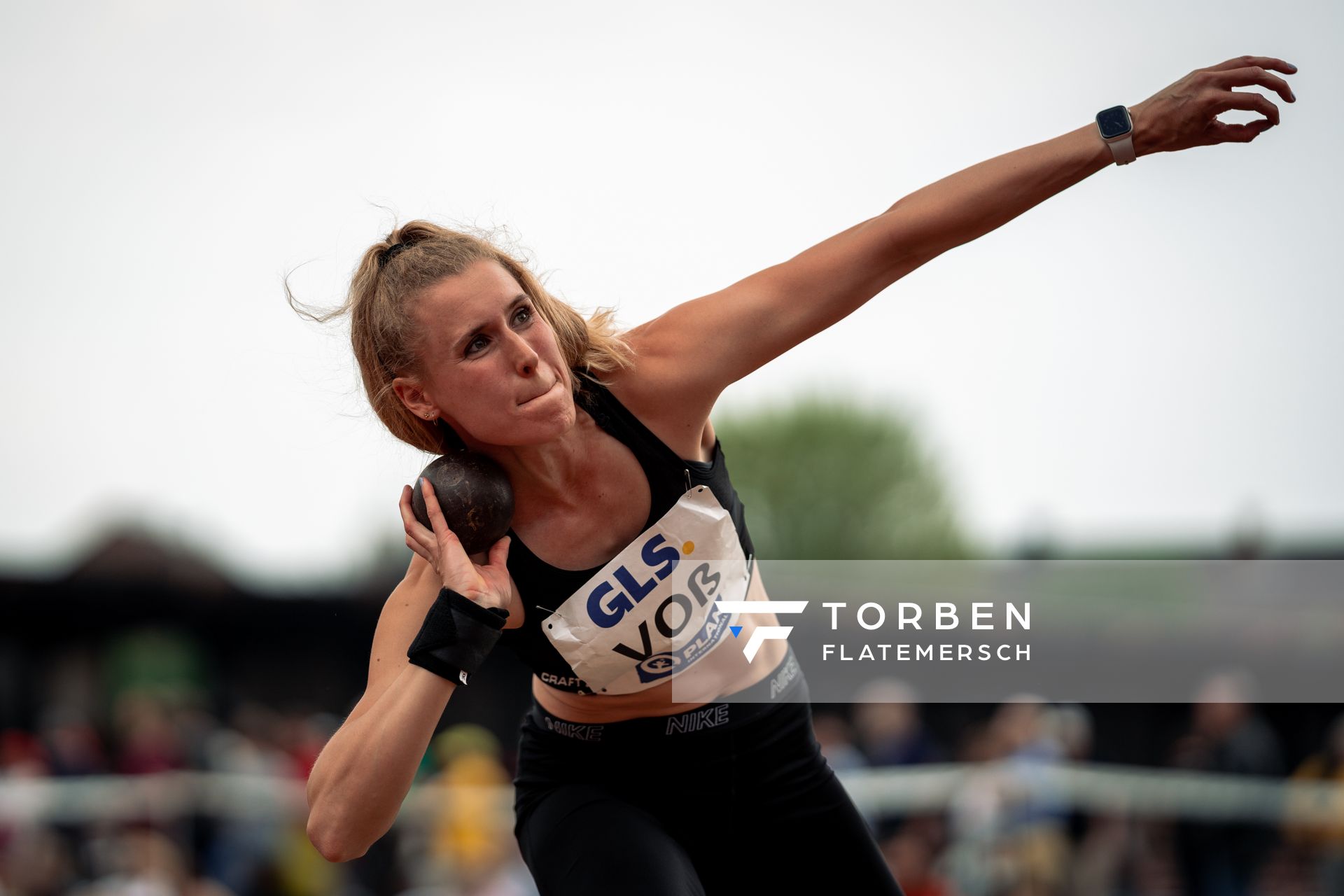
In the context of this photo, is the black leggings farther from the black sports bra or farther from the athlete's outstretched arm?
the athlete's outstretched arm

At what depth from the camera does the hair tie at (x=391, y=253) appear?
338 cm

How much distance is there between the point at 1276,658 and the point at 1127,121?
11.1 meters

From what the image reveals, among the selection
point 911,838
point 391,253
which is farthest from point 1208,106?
point 911,838

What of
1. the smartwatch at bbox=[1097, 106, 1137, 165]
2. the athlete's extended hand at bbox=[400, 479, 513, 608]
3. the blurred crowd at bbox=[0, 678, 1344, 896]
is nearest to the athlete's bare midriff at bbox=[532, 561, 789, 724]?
the athlete's extended hand at bbox=[400, 479, 513, 608]

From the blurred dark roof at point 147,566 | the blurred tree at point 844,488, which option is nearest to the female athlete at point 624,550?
the blurred dark roof at point 147,566

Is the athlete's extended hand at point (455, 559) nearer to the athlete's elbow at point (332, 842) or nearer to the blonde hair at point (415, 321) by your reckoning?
the blonde hair at point (415, 321)

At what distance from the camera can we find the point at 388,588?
1565 cm

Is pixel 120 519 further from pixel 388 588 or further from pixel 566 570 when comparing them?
pixel 566 570

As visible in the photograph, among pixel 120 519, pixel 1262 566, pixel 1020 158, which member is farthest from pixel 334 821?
pixel 120 519

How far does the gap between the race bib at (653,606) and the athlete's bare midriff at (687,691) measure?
0.14ft

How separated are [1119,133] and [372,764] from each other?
248cm

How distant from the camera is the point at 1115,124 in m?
3.19

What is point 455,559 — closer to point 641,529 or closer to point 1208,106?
point 641,529

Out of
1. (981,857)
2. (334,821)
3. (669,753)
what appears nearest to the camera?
(334,821)
